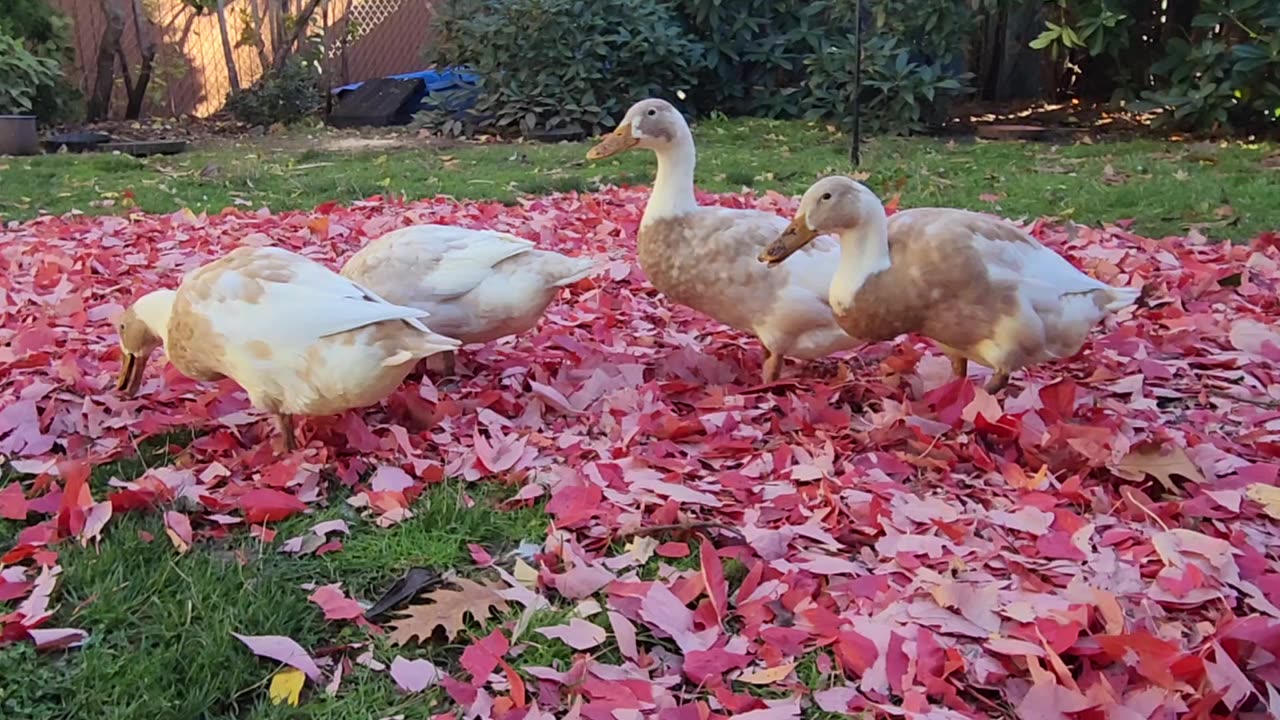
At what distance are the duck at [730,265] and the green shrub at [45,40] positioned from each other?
10.2 metres

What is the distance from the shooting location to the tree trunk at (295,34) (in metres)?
14.2

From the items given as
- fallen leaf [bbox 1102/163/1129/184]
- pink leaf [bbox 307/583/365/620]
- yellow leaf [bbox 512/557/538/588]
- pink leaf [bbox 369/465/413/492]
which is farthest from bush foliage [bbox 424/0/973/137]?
pink leaf [bbox 307/583/365/620]

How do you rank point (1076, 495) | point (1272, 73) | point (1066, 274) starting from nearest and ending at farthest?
point (1076, 495) → point (1066, 274) → point (1272, 73)

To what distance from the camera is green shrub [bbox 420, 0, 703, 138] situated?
11.0 metres

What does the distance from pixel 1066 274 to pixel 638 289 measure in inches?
77.6

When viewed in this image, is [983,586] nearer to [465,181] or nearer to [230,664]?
[230,664]

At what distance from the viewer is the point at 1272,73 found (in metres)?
8.91

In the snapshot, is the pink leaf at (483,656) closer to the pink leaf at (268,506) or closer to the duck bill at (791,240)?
the pink leaf at (268,506)

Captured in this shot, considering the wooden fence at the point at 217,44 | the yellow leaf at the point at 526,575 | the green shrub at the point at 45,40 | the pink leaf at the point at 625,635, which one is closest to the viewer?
the pink leaf at the point at 625,635

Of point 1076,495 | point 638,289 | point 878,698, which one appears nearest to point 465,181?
point 638,289

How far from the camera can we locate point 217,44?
1505 cm

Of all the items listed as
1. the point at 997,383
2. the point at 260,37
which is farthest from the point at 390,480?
the point at 260,37

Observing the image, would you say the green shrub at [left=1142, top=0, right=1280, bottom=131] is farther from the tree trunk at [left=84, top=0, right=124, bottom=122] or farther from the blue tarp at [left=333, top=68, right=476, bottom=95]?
the tree trunk at [left=84, top=0, right=124, bottom=122]

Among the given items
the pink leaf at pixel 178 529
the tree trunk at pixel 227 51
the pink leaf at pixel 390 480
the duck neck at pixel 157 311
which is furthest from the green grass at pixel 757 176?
the tree trunk at pixel 227 51
